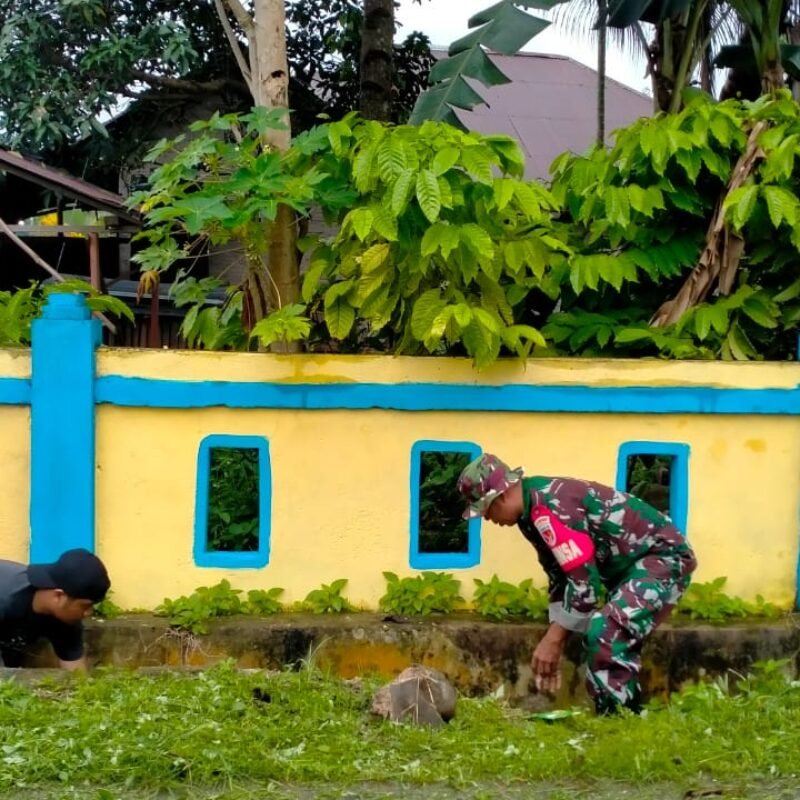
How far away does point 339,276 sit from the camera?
5820 mm

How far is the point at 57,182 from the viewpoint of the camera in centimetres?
975

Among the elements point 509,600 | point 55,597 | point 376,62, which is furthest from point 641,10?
point 55,597

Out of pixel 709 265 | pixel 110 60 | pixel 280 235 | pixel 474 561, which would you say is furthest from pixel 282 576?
pixel 110 60

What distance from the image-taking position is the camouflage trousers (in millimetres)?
4633

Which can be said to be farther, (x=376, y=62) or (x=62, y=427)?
(x=376, y=62)

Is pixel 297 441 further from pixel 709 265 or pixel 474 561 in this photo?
pixel 709 265

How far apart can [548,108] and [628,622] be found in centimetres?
1231

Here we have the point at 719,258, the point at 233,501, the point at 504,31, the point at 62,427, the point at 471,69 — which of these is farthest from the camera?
the point at 504,31

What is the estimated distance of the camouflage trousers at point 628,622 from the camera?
463cm

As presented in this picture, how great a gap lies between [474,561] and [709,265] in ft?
6.38

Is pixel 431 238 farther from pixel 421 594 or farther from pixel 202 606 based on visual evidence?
pixel 202 606

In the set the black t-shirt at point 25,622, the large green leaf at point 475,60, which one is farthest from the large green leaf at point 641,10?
the black t-shirt at point 25,622

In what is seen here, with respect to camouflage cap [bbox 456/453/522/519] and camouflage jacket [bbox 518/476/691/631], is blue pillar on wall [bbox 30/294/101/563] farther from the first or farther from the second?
camouflage jacket [bbox 518/476/691/631]

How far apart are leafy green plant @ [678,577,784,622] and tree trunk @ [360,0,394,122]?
5777 millimetres
